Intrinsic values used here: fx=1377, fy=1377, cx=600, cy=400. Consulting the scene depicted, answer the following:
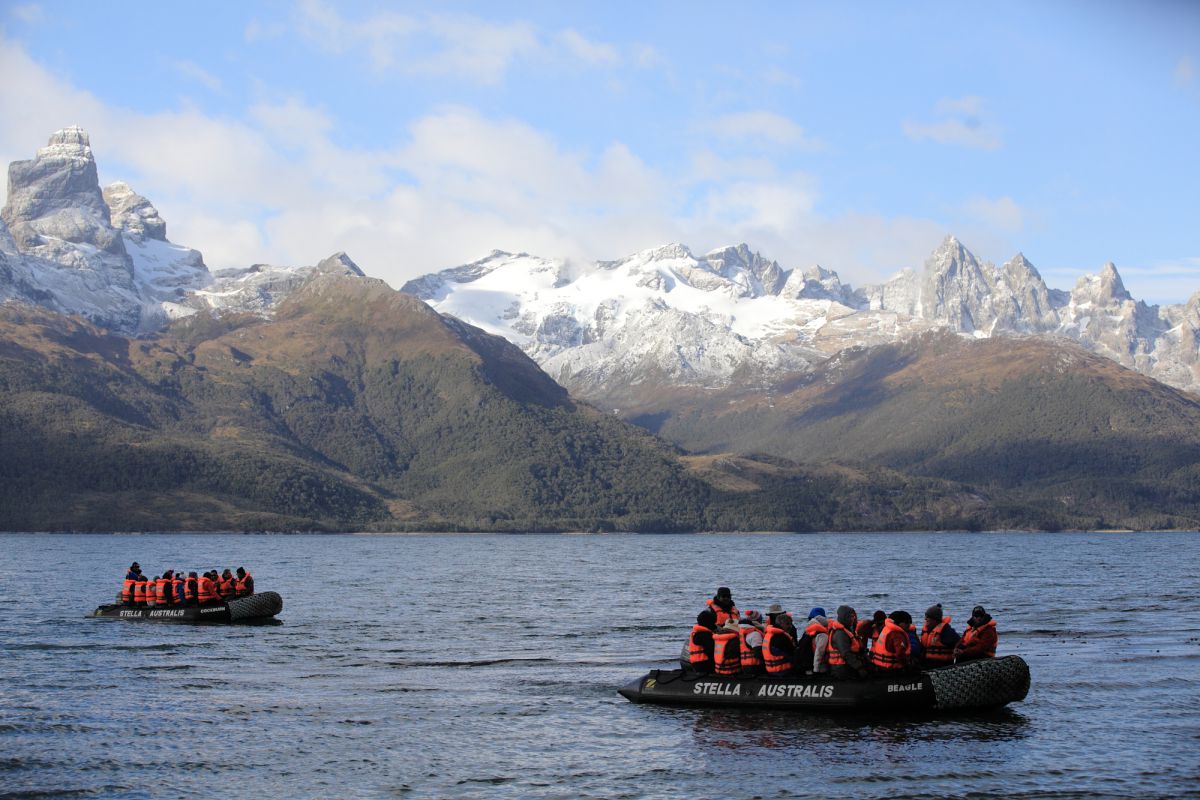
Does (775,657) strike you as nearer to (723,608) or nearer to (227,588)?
(723,608)

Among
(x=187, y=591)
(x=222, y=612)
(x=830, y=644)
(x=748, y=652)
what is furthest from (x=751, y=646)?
(x=187, y=591)

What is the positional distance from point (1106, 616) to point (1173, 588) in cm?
4069

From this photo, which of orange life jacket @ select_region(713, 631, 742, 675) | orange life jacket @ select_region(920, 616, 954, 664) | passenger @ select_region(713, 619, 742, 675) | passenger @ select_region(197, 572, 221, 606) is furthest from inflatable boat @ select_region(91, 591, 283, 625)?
orange life jacket @ select_region(920, 616, 954, 664)

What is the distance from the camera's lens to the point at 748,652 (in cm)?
5509

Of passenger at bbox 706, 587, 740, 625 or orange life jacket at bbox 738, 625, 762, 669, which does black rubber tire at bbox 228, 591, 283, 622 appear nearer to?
passenger at bbox 706, 587, 740, 625

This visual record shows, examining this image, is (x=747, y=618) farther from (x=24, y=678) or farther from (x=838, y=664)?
(x=24, y=678)

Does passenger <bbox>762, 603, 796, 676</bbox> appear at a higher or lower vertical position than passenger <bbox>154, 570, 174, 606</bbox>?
higher

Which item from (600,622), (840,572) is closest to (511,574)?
(840,572)

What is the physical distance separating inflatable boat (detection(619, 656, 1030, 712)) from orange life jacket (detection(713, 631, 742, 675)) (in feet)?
1.33

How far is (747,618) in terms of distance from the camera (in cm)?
5588

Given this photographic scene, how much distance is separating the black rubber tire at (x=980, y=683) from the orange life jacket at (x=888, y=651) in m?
1.30

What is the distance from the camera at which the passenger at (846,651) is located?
53406mm

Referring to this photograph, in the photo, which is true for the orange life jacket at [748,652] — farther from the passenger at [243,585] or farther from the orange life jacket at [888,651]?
the passenger at [243,585]

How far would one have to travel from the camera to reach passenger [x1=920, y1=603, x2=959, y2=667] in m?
55.0
